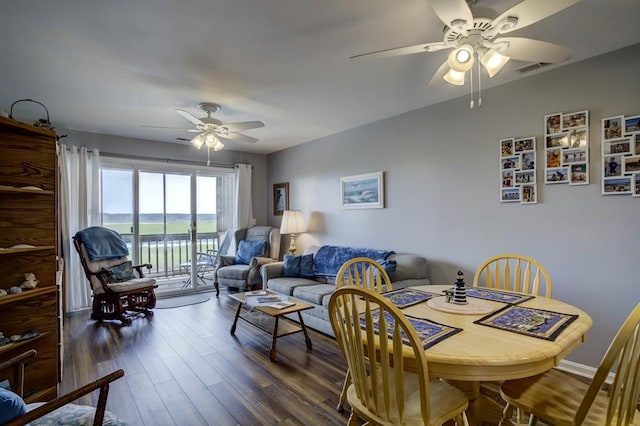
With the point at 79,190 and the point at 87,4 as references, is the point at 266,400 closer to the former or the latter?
the point at 87,4

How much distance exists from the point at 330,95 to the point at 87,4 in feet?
6.48

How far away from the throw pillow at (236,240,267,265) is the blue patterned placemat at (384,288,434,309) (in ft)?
11.1

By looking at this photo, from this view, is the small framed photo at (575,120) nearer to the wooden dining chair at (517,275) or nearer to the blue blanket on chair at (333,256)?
the wooden dining chair at (517,275)

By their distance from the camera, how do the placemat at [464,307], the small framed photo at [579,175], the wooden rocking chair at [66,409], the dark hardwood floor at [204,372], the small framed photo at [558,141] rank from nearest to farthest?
the wooden rocking chair at [66,409], the placemat at [464,307], the dark hardwood floor at [204,372], the small framed photo at [579,175], the small framed photo at [558,141]

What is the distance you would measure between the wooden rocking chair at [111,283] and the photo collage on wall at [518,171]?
416cm

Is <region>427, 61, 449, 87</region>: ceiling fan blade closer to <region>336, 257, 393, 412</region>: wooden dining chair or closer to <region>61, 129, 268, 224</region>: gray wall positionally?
<region>336, 257, 393, 412</region>: wooden dining chair

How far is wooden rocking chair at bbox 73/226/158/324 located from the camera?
3889 millimetres

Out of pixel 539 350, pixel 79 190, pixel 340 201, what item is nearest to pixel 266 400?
pixel 539 350

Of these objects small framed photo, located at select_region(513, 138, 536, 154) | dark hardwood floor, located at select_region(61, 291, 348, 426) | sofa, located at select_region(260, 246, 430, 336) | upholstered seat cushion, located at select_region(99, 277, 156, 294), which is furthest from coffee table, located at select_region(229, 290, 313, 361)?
small framed photo, located at select_region(513, 138, 536, 154)

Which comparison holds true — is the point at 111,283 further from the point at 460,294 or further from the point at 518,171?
the point at 518,171

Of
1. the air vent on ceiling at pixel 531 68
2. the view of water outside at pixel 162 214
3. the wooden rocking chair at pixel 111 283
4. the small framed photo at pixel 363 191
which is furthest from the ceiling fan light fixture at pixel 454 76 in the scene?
the view of water outside at pixel 162 214

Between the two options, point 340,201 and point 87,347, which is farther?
point 340,201

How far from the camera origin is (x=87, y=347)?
10.2ft

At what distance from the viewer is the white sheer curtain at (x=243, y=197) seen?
5.71 meters
